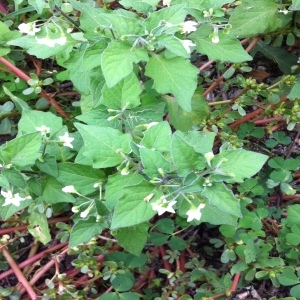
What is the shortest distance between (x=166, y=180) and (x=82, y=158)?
0.34 meters

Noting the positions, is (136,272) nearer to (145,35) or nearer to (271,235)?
(271,235)

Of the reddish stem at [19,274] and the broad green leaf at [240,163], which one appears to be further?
the reddish stem at [19,274]

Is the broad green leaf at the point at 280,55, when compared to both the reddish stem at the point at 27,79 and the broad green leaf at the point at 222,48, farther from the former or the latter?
the reddish stem at the point at 27,79

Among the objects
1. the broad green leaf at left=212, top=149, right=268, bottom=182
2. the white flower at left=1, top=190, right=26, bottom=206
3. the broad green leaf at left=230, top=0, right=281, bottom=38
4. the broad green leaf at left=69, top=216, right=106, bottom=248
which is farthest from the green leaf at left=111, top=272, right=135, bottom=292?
the broad green leaf at left=230, top=0, right=281, bottom=38

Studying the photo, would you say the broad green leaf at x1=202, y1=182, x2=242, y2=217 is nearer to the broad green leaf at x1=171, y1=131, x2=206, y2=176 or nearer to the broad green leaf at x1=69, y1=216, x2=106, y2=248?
the broad green leaf at x1=171, y1=131, x2=206, y2=176

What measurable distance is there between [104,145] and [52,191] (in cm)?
29

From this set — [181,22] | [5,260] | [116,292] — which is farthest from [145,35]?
[5,260]

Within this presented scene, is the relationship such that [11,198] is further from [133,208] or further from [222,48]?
[222,48]

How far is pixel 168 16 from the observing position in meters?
1.27

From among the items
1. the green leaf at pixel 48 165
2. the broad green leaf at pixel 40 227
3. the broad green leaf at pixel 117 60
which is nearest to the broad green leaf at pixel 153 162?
the broad green leaf at pixel 117 60

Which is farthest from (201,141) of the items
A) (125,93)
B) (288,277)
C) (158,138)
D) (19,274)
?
(19,274)

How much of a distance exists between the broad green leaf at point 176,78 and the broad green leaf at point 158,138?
0.17 meters

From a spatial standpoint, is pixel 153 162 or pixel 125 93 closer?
pixel 153 162

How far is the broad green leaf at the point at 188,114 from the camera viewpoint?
1.72 m
